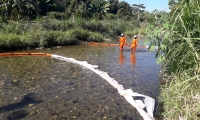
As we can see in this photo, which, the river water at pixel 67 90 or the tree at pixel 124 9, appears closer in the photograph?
the river water at pixel 67 90

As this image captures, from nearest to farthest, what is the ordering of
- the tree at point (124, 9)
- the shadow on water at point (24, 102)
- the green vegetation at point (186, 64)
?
1. the green vegetation at point (186, 64)
2. the shadow on water at point (24, 102)
3. the tree at point (124, 9)

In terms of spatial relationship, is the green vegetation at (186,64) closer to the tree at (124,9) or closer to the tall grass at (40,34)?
the tall grass at (40,34)

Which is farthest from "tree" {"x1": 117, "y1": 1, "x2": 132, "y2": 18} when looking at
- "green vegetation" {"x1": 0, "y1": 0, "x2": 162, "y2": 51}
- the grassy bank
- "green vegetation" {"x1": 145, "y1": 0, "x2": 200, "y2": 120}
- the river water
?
"green vegetation" {"x1": 145, "y1": 0, "x2": 200, "y2": 120}

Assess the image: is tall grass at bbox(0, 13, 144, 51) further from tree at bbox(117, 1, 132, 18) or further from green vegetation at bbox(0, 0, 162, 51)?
tree at bbox(117, 1, 132, 18)

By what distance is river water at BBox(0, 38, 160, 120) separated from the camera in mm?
5137

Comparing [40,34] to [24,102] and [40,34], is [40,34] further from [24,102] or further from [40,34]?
[24,102]

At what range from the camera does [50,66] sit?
32.8 ft

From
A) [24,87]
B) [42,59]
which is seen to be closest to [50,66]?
[42,59]

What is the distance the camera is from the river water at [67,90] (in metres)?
5.14

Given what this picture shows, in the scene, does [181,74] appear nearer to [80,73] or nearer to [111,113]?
[111,113]

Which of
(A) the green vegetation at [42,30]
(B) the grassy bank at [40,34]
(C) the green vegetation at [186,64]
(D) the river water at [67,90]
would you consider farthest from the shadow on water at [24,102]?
(B) the grassy bank at [40,34]

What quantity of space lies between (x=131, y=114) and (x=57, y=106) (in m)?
2.06

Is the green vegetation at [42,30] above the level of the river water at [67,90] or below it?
above

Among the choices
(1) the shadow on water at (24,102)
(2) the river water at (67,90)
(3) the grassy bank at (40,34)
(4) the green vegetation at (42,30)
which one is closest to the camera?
(2) the river water at (67,90)
